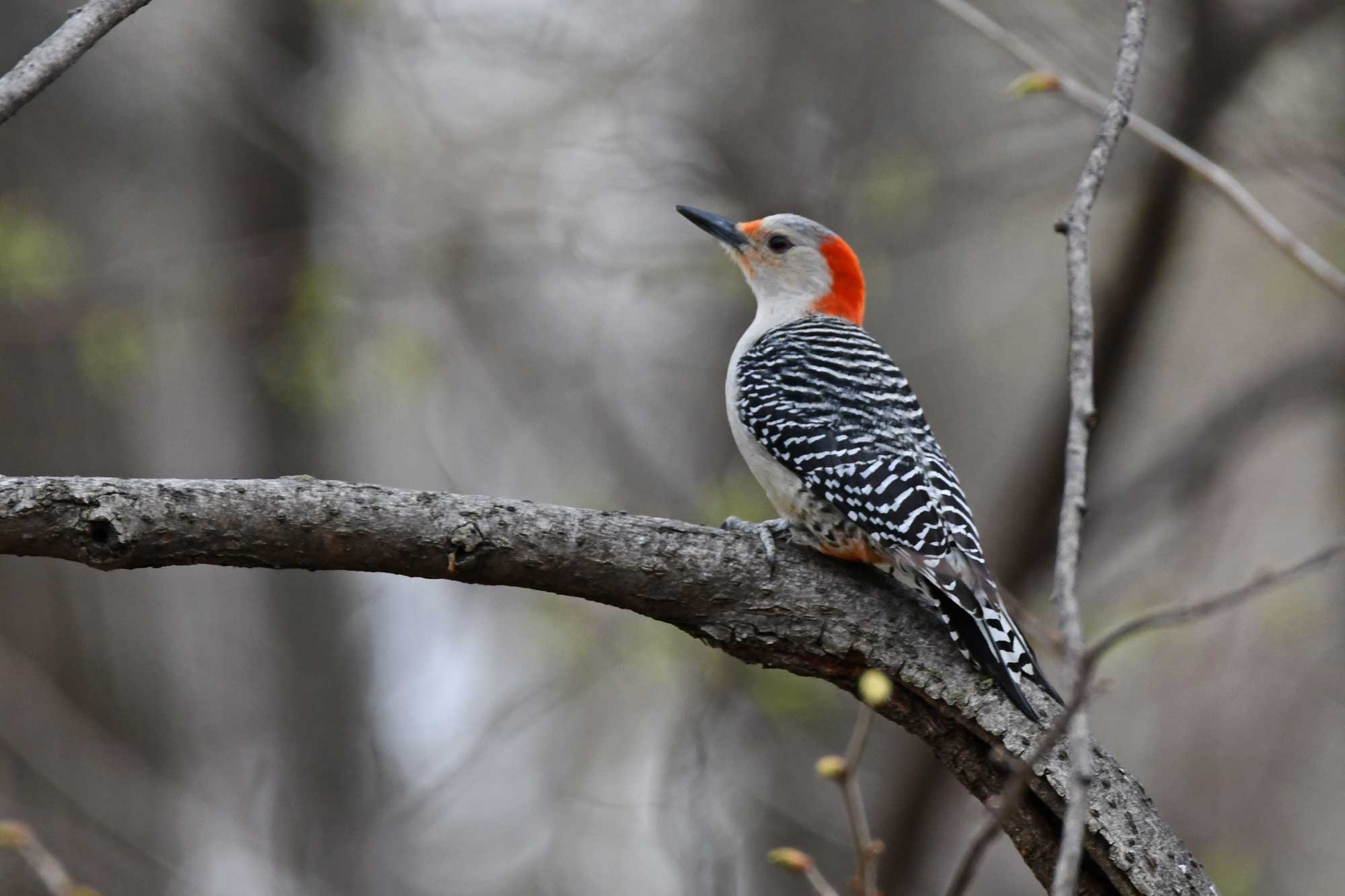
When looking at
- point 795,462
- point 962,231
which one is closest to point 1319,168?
point 962,231

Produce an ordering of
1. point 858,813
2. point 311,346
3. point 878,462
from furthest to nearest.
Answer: point 311,346 < point 878,462 < point 858,813

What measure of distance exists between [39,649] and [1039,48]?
668cm

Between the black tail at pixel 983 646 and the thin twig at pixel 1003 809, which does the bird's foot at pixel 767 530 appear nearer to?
the black tail at pixel 983 646

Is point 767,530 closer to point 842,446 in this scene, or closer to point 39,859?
point 842,446

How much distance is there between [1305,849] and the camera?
12.1 meters

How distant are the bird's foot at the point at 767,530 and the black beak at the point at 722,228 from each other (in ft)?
6.70

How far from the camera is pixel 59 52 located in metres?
3.37

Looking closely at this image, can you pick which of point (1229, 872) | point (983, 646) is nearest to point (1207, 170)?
point (983, 646)

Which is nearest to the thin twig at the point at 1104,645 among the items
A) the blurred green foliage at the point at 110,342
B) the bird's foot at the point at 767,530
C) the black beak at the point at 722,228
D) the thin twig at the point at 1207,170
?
the thin twig at the point at 1207,170

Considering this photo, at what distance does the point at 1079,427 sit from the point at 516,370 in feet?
25.1

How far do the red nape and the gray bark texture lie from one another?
7.58ft

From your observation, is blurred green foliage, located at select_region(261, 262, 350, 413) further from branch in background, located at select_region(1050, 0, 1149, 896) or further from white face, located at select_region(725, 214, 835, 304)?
branch in background, located at select_region(1050, 0, 1149, 896)

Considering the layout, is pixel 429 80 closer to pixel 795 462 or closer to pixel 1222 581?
pixel 795 462

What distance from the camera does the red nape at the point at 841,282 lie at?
247 inches
